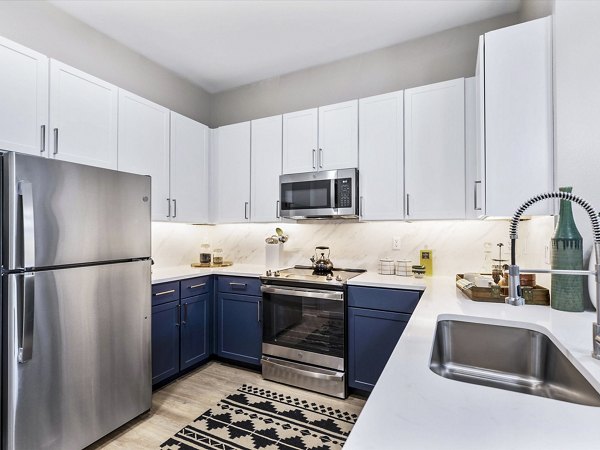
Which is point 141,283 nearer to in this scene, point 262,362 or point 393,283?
point 262,362

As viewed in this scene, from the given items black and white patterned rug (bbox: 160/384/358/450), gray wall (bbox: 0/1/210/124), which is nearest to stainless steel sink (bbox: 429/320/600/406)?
black and white patterned rug (bbox: 160/384/358/450)

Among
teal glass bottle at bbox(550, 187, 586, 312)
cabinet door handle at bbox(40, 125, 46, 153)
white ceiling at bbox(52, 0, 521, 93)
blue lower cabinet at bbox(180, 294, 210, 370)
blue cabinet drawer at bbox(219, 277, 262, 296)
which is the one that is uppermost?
white ceiling at bbox(52, 0, 521, 93)

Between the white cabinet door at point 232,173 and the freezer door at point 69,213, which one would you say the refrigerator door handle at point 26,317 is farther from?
the white cabinet door at point 232,173

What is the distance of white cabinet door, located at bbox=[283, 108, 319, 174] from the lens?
283cm

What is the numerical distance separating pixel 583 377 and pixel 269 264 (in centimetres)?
247

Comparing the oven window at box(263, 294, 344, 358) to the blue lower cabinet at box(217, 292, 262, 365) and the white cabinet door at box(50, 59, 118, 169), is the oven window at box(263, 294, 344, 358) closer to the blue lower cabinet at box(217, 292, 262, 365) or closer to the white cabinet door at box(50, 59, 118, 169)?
the blue lower cabinet at box(217, 292, 262, 365)

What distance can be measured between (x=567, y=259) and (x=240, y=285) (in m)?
2.25

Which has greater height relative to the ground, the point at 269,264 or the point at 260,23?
the point at 260,23

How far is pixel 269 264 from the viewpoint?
3.12 m

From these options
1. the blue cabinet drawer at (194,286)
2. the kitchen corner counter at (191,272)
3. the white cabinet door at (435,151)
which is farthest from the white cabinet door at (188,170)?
the white cabinet door at (435,151)

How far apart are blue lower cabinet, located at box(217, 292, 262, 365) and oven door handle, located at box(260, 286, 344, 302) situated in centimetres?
18

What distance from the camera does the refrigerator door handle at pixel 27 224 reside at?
4.87 feet

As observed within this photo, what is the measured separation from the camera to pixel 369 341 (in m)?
2.33

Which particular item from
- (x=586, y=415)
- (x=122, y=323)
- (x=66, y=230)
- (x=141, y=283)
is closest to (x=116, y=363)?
(x=122, y=323)
